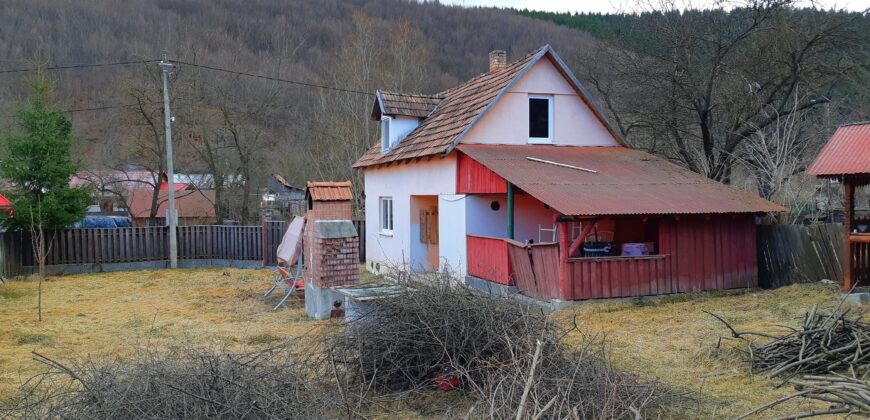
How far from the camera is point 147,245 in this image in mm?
23172

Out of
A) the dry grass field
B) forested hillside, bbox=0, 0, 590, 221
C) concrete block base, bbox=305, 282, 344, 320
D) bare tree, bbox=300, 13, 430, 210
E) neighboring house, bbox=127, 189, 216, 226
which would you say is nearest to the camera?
the dry grass field

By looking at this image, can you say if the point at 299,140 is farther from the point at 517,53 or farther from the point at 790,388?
the point at 790,388

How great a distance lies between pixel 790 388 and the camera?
7070 mm

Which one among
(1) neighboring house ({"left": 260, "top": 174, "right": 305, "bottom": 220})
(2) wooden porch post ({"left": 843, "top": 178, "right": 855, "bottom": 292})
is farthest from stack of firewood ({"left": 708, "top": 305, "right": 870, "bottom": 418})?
(1) neighboring house ({"left": 260, "top": 174, "right": 305, "bottom": 220})

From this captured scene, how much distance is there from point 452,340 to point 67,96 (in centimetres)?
3531

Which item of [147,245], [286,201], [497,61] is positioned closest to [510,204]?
[497,61]

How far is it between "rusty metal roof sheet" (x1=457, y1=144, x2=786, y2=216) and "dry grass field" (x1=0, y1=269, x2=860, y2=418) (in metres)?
1.86

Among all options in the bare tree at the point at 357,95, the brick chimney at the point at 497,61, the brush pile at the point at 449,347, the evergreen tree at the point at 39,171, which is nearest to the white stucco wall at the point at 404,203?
the brick chimney at the point at 497,61

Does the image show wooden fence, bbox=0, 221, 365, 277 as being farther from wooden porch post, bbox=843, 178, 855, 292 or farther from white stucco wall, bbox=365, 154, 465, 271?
wooden porch post, bbox=843, 178, 855, 292

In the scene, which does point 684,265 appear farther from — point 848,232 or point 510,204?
point 510,204

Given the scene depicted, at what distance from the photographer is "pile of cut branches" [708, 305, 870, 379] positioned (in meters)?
7.17

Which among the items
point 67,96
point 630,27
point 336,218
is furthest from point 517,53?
point 336,218

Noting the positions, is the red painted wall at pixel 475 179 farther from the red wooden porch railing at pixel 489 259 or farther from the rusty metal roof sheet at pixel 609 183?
the red wooden porch railing at pixel 489 259

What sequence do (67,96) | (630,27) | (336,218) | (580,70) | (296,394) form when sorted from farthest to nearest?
(67,96) < (580,70) < (630,27) < (336,218) < (296,394)
